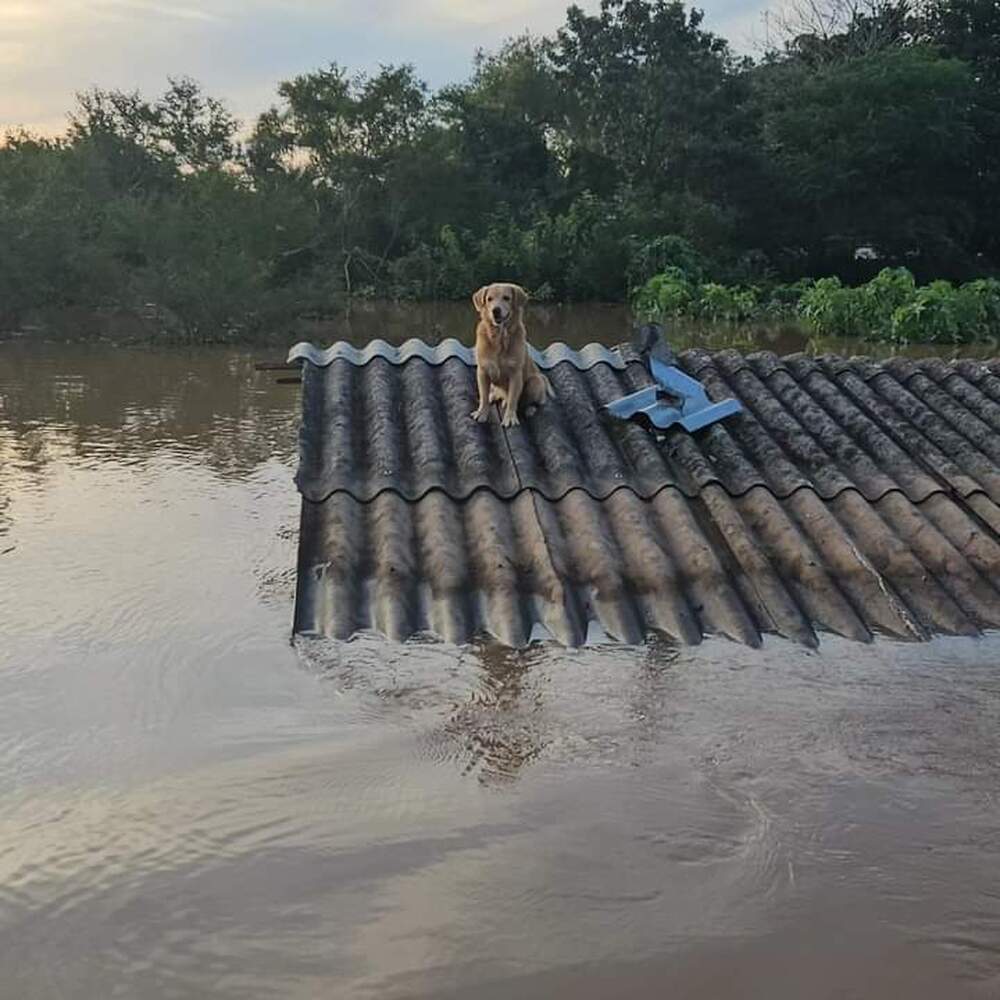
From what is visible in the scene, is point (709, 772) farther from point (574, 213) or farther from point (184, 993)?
point (574, 213)

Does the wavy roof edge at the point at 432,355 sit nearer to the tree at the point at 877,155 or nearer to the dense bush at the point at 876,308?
the dense bush at the point at 876,308

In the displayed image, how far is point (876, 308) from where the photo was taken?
21.9m

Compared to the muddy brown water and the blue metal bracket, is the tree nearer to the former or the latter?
the blue metal bracket

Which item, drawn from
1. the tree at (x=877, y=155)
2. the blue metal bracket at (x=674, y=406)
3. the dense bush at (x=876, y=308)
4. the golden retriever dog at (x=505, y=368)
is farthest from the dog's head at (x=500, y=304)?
the tree at (x=877, y=155)

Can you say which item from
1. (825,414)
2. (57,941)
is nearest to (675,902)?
(57,941)

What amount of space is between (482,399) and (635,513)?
140 cm

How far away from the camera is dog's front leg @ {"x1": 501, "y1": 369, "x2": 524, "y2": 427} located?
5.82m

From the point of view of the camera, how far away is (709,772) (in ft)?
13.1

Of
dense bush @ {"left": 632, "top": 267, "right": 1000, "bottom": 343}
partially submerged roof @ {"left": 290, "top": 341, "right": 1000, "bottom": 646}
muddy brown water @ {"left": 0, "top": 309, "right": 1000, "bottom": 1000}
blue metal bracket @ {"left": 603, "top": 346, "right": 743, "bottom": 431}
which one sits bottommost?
muddy brown water @ {"left": 0, "top": 309, "right": 1000, "bottom": 1000}

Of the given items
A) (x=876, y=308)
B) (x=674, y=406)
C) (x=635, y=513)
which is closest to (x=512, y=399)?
→ (x=674, y=406)

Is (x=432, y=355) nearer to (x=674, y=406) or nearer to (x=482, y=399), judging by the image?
(x=482, y=399)

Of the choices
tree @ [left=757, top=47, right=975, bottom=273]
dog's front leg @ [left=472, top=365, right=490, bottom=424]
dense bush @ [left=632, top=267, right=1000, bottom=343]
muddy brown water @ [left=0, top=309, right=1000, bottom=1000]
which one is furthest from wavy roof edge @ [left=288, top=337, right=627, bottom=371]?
tree @ [left=757, top=47, right=975, bottom=273]

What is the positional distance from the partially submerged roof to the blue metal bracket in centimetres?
7

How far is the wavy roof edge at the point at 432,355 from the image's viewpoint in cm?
652
